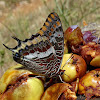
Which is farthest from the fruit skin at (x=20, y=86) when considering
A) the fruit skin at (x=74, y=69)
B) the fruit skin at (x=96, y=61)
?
the fruit skin at (x=96, y=61)

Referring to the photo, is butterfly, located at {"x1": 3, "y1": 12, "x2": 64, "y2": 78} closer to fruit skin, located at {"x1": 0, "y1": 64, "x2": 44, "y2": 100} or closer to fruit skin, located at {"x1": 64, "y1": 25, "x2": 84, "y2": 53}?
fruit skin, located at {"x1": 0, "y1": 64, "x2": 44, "y2": 100}

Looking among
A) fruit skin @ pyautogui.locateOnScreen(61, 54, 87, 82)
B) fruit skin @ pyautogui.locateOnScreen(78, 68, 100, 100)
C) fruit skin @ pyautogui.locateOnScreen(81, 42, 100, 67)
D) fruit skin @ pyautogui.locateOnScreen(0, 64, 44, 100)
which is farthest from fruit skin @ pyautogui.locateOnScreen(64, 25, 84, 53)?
fruit skin @ pyautogui.locateOnScreen(0, 64, 44, 100)

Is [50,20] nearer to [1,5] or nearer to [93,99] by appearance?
[93,99]

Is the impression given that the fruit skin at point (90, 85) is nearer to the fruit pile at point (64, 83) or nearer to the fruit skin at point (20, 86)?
the fruit pile at point (64, 83)

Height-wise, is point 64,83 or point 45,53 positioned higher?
point 45,53

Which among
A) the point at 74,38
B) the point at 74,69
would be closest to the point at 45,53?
the point at 74,69

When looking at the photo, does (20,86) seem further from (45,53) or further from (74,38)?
(74,38)
